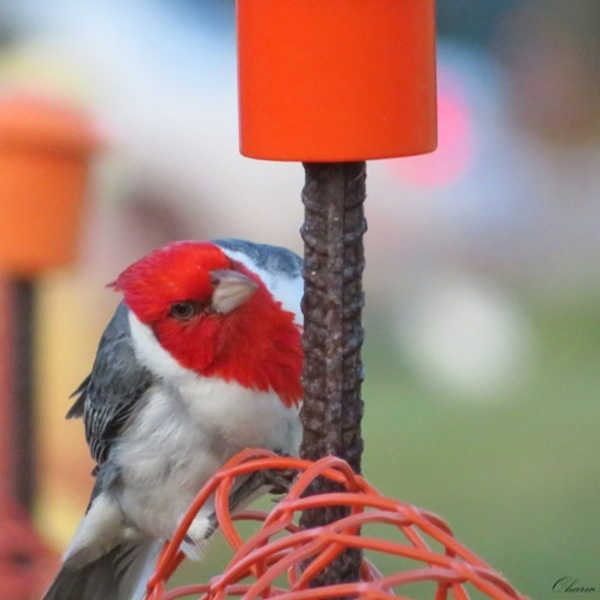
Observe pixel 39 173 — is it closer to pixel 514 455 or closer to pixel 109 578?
pixel 109 578

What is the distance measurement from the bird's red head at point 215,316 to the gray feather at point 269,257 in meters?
0.07

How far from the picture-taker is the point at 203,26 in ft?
4.53

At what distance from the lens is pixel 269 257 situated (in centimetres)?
101

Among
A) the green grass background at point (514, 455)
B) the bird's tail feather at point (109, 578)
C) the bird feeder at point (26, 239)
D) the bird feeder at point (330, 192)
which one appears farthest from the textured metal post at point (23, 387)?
the bird feeder at point (330, 192)

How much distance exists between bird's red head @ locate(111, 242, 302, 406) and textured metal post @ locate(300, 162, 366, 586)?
0.47ft

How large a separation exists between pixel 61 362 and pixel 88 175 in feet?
0.82

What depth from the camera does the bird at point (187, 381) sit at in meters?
0.89

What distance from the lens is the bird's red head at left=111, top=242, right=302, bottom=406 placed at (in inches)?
34.4

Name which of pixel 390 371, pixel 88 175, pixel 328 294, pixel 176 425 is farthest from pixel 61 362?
pixel 328 294

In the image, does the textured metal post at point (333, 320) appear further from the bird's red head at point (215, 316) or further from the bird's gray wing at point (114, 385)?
the bird's gray wing at point (114, 385)

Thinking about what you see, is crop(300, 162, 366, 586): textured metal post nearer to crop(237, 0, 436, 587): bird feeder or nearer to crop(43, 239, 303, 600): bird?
crop(237, 0, 436, 587): bird feeder

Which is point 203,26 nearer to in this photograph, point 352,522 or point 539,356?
point 539,356

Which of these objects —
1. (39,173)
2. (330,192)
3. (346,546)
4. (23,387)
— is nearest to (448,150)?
(39,173)

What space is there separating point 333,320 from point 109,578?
1.59ft
